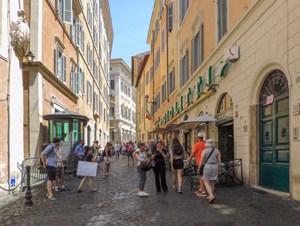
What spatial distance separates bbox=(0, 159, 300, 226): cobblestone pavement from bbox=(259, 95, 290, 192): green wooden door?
1.75 ft

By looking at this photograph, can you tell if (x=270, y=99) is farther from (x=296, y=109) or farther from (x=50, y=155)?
(x=50, y=155)

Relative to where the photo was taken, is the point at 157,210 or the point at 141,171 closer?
the point at 157,210

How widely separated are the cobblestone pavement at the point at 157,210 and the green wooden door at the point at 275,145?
1.75ft

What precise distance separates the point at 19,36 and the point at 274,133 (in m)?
7.95

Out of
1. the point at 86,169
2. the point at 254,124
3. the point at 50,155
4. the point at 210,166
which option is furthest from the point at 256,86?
the point at 50,155

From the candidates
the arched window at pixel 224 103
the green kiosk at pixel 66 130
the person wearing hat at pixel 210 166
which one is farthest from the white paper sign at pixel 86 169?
the arched window at pixel 224 103

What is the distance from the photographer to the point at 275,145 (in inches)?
377

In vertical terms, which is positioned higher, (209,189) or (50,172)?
(50,172)

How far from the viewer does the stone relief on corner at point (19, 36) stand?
11.1 metres

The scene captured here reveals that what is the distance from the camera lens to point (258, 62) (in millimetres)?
10305

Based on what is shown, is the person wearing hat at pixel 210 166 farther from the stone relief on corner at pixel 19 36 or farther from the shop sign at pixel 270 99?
the stone relief on corner at pixel 19 36

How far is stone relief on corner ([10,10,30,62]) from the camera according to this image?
36.3ft

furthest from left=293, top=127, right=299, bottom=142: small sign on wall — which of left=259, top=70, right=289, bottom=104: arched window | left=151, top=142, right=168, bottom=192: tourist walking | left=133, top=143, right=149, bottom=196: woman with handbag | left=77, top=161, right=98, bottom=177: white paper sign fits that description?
left=77, top=161, right=98, bottom=177: white paper sign

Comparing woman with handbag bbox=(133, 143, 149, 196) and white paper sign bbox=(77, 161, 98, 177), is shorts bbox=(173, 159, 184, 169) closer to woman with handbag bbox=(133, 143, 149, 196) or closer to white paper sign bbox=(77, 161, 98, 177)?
woman with handbag bbox=(133, 143, 149, 196)
